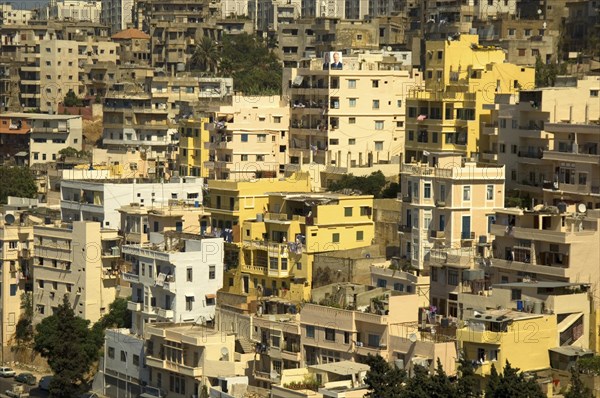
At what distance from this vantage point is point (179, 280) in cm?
5228

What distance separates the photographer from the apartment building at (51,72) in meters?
94.8

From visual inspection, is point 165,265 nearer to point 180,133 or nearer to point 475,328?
point 475,328

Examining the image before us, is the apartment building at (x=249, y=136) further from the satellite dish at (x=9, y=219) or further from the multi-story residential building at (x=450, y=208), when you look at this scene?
the multi-story residential building at (x=450, y=208)

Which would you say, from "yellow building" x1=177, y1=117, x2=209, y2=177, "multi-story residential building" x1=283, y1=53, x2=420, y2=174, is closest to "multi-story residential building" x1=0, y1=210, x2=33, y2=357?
"yellow building" x1=177, y1=117, x2=209, y2=177

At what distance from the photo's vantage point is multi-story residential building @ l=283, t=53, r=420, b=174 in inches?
2586

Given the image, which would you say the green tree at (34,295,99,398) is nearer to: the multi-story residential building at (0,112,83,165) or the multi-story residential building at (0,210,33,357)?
the multi-story residential building at (0,210,33,357)

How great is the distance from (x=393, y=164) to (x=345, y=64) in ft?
18.0

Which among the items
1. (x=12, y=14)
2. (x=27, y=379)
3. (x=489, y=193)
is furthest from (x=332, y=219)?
(x=12, y=14)

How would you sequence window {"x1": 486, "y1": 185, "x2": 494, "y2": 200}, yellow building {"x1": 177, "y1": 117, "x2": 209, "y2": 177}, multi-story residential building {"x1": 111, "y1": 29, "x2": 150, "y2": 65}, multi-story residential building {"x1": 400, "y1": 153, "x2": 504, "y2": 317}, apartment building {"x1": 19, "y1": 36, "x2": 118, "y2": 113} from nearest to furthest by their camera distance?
multi-story residential building {"x1": 400, "y1": 153, "x2": 504, "y2": 317} → window {"x1": 486, "y1": 185, "x2": 494, "y2": 200} → yellow building {"x1": 177, "y1": 117, "x2": 209, "y2": 177} → apartment building {"x1": 19, "y1": 36, "x2": 118, "y2": 113} → multi-story residential building {"x1": 111, "y1": 29, "x2": 150, "y2": 65}

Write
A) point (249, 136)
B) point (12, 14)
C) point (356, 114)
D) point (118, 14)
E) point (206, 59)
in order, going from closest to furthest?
point (356, 114) < point (249, 136) < point (206, 59) < point (118, 14) < point (12, 14)

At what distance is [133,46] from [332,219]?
49.2 m

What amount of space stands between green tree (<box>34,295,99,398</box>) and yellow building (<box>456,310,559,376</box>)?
47.6 feet

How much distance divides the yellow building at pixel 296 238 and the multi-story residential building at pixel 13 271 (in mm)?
9079

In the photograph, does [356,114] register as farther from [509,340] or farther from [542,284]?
[509,340]
